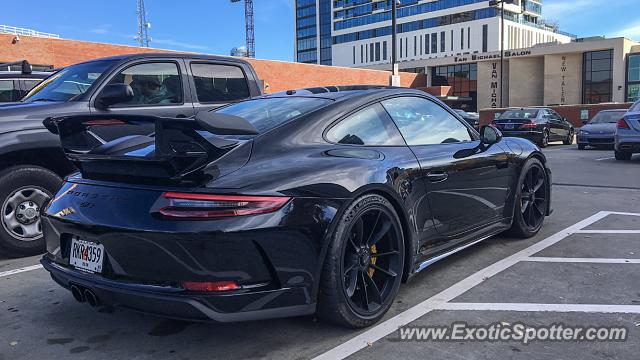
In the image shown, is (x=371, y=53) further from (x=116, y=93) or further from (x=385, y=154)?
(x=385, y=154)

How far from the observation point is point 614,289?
3857mm

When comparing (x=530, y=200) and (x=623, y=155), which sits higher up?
(x=530, y=200)

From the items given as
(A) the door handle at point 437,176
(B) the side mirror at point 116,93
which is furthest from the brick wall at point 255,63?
(A) the door handle at point 437,176

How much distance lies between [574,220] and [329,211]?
14.5ft

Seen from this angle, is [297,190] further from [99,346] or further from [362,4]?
[362,4]

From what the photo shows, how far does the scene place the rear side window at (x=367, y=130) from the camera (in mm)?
3416

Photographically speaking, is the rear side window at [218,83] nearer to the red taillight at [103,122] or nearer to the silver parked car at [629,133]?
the red taillight at [103,122]

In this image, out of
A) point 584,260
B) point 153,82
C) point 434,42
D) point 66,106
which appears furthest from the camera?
point 434,42

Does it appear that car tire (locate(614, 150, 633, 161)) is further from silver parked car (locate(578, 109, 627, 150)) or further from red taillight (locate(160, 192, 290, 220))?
red taillight (locate(160, 192, 290, 220))

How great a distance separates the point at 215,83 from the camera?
6.12 meters

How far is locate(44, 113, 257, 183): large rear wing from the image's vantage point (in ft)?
8.85

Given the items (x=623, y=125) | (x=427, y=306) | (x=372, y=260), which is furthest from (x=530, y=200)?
(x=623, y=125)

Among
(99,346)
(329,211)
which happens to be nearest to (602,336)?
(329,211)

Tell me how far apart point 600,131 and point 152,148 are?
1704 cm
